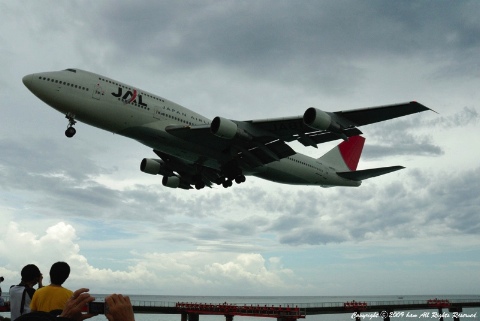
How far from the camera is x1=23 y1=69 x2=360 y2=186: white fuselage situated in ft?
101

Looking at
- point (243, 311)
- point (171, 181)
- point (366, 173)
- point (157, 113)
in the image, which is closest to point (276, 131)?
point (157, 113)

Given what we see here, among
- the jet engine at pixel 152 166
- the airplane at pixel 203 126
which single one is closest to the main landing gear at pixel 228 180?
the airplane at pixel 203 126

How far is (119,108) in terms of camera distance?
106ft

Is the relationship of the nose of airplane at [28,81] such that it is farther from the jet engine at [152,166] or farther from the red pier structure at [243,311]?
the red pier structure at [243,311]

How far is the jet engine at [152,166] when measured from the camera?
43.0 meters

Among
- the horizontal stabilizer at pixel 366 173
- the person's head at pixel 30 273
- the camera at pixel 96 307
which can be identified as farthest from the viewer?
the horizontal stabilizer at pixel 366 173

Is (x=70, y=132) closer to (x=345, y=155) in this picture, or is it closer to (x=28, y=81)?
(x=28, y=81)

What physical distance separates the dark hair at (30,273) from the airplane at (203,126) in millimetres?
24192

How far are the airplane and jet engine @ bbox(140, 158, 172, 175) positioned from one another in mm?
302

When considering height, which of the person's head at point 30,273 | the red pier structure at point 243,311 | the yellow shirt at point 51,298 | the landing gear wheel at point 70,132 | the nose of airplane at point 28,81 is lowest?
the red pier structure at point 243,311

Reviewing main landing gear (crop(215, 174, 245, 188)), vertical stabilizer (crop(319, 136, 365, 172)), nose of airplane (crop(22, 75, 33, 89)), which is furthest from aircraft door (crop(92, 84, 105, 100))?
vertical stabilizer (crop(319, 136, 365, 172))

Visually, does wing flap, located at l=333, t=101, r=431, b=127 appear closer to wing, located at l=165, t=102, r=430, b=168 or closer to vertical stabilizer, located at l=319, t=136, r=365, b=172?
wing, located at l=165, t=102, r=430, b=168

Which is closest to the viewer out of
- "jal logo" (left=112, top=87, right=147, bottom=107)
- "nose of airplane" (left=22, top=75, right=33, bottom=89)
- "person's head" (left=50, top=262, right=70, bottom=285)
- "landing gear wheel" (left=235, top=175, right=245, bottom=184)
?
"person's head" (left=50, top=262, right=70, bottom=285)

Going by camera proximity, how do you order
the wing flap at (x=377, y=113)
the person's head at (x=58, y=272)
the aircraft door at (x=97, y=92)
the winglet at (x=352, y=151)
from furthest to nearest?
the winglet at (x=352, y=151) → the aircraft door at (x=97, y=92) → the wing flap at (x=377, y=113) → the person's head at (x=58, y=272)
